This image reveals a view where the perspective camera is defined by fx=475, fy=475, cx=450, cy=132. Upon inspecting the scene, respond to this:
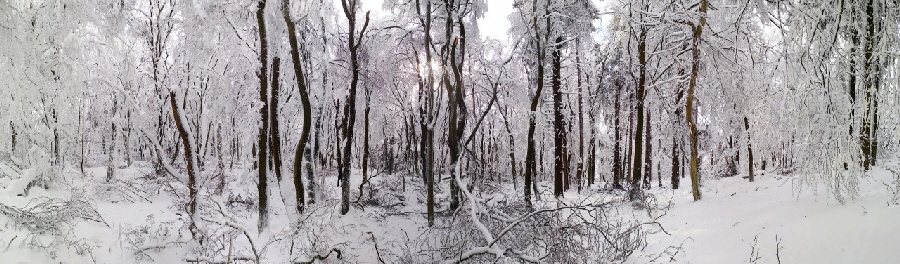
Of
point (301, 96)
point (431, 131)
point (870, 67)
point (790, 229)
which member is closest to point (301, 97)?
point (301, 96)

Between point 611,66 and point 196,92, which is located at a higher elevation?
point 611,66

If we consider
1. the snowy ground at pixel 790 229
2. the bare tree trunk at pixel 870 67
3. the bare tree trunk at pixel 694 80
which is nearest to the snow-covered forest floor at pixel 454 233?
the snowy ground at pixel 790 229

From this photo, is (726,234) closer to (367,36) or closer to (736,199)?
(736,199)

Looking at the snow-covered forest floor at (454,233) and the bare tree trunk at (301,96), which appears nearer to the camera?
the snow-covered forest floor at (454,233)

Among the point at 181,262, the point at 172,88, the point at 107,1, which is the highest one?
the point at 107,1

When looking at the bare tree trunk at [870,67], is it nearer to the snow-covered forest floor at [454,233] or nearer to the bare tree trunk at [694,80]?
the snow-covered forest floor at [454,233]

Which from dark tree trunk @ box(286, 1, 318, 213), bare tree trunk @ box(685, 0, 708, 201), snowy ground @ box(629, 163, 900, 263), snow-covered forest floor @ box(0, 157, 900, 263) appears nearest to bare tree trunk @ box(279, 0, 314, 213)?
dark tree trunk @ box(286, 1, 318, 213)

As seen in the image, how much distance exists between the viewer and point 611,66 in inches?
904

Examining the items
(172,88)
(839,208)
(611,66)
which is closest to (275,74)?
(172,88)

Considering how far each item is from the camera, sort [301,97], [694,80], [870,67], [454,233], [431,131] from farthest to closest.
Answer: [431,131]
[694,80]
[301,97]
[454,233]
[870,67]

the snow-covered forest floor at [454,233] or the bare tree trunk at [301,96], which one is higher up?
the bare tree trunk at [301,96]

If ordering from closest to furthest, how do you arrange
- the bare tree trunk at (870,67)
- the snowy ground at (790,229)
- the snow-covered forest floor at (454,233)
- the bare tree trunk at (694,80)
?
the snowy ground at (790,229) < the bare tree trunk at (870,67) < the snow-covered forest floor at (454,233) < the bare tree trunk at (694,80)

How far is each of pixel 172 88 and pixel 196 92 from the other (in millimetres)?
9374

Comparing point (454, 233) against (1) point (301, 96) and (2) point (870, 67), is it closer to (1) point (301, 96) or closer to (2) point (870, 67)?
(1) point (301, 96)
